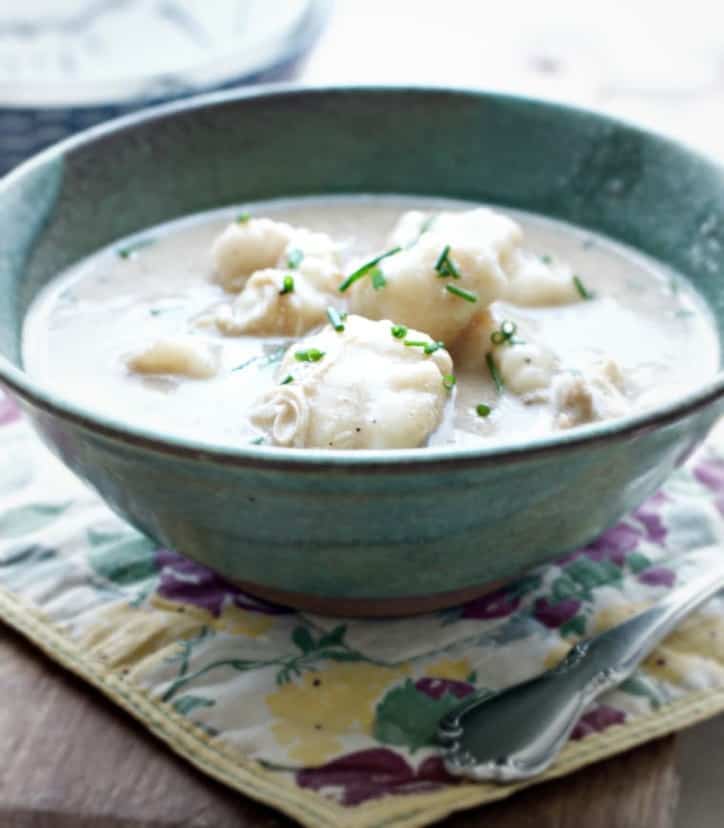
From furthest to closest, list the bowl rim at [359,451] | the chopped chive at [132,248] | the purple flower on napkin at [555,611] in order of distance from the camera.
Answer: the chopped chive at [132,248] < the purple flower on napkin at [555,611] < the bowl rim at [359,451]

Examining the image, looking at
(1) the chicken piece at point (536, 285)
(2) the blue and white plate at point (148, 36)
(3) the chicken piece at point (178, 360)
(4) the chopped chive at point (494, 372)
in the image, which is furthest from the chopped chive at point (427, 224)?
(2) the blue and white plate at point (148, 36)

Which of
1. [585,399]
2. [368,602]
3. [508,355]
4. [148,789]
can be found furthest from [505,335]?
[148,789]

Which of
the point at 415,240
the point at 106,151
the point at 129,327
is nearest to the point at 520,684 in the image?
the point at 415,240

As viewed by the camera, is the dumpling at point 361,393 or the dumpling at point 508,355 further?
the dumpling at point 508,355

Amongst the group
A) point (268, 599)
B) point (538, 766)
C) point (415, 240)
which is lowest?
point (268, 599)

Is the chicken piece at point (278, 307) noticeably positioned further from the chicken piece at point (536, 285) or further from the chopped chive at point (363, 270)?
the chicken piece at point (536, 285)

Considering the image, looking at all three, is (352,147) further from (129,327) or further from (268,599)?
(268,599)

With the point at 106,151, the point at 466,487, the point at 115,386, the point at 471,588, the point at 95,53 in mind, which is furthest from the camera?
the point at 95,53
